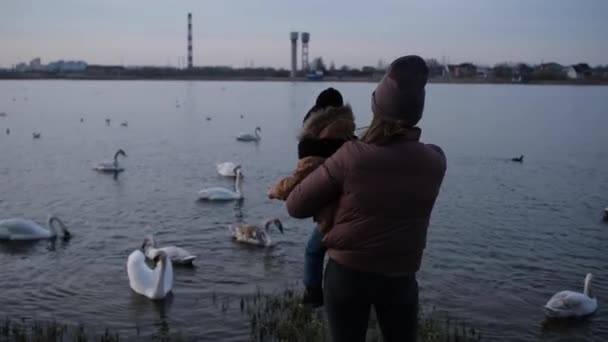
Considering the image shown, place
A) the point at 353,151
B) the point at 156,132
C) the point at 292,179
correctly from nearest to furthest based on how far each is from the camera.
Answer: the point at 353,151, the point at 292,179, the point at 156,132

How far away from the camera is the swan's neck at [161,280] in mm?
8820

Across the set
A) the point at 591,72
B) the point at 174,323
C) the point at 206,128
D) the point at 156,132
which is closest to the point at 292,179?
the point at 174,323

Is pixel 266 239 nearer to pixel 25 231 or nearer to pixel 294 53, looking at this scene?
pixel 25 231

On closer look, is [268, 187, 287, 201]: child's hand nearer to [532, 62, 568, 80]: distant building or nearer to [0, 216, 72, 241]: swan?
[0, 216, 72, 241]: swan

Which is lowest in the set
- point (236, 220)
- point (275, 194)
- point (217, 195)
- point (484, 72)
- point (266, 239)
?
point (236, 220)

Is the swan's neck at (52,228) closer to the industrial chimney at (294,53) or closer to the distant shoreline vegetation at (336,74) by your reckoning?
the distant shoreline vegetation at (336,74)

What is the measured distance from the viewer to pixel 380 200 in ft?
10.6

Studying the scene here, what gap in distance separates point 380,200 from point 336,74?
160 m

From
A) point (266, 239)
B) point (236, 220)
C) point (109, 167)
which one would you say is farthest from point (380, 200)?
point (109, 167)

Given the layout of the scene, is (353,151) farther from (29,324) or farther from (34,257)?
(34,257)

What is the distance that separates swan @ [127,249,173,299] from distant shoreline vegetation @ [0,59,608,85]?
407ft

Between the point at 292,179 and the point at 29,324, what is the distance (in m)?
5.33

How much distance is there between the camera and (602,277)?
1041 cm

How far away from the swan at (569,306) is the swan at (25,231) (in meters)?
8.10
